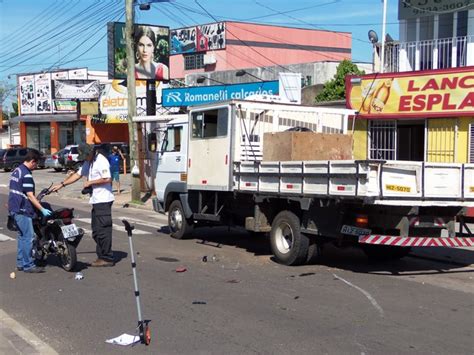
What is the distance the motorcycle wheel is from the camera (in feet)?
29.2

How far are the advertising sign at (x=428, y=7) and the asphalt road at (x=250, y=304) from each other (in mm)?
9722

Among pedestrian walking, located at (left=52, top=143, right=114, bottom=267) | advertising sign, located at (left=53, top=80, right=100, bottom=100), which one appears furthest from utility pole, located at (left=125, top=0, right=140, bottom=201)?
advertising sign, located at (left=53, top=80, right=100, bottom=100)

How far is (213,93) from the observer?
24297 millimetres

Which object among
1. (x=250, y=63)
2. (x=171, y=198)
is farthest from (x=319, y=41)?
(x=171, y=198)

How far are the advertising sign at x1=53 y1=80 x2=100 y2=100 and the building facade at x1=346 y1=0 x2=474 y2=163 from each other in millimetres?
25530

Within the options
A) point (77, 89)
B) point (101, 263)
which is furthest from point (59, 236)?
point (77, 89)

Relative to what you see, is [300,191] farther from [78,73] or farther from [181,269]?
[78,73]

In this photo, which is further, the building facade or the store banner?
the store banner

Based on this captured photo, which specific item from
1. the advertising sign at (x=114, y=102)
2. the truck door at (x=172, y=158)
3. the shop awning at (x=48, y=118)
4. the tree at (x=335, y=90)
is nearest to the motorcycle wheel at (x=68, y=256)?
the truck door at (x=172, y=158)

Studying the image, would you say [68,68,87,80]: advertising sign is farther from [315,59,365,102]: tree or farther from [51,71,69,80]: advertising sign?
[315,59,365,102]: tree

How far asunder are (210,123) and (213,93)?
12.9 m

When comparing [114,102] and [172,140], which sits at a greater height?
[114,102]

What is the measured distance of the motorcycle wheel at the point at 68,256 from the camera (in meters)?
8.91

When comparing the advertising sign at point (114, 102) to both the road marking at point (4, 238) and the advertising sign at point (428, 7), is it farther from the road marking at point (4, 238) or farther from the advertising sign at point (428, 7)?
the road marking at point (4, 238)
